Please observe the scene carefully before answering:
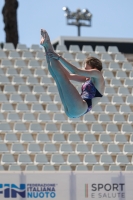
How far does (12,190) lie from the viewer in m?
10.5

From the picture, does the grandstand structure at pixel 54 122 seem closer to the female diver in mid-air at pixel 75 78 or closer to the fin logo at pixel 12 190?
the fin logo at pixel 12 190

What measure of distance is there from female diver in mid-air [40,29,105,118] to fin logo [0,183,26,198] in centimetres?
498

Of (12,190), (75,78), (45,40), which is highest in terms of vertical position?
(45,40)

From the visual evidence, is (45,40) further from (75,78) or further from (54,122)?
(54,122)

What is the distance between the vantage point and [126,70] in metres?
14.3

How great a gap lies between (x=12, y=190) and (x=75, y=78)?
5.12 m

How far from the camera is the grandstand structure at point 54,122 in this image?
39.6ft

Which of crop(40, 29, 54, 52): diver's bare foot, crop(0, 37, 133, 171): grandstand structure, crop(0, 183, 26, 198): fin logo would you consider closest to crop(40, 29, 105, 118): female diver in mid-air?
crop(40, 29, 54, 52): diver's bare foot

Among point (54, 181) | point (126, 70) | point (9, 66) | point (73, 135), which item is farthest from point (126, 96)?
point (54, 181)

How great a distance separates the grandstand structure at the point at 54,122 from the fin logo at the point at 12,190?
43.6 inches

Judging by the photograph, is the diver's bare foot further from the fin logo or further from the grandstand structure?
the grandstand structure

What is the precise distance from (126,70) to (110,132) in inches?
82.8

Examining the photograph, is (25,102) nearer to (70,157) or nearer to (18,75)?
(18,75)

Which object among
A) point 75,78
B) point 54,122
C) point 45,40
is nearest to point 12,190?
point 54,122
